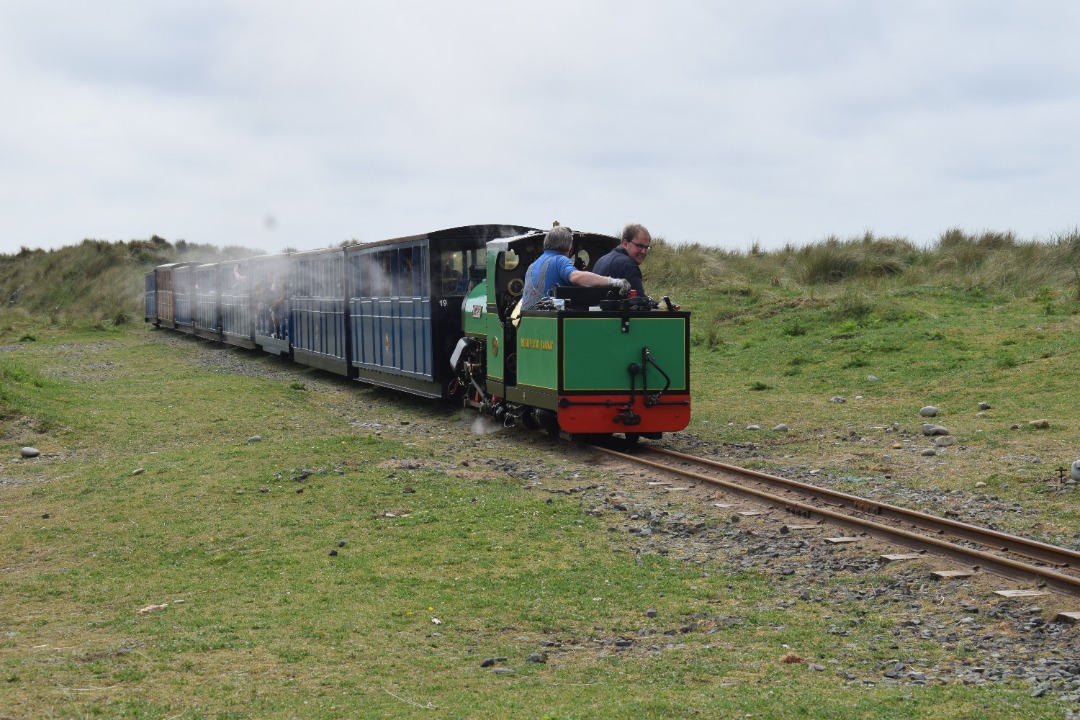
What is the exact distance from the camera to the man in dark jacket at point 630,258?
12602 mm

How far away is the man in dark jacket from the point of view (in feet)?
41.3

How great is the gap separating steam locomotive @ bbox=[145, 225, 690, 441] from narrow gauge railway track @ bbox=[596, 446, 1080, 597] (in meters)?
1.17

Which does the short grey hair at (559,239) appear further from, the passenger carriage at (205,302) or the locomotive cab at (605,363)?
the passenger carriage at (205,302)

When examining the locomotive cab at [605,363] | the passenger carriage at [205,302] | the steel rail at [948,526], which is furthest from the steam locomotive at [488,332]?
the passenger carriage at [205,302]

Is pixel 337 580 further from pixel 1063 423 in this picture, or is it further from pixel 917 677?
pixel 1063 423

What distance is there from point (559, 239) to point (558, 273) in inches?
14.8

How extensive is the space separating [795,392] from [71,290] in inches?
2551

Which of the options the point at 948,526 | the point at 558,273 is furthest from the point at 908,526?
the point at 558,273

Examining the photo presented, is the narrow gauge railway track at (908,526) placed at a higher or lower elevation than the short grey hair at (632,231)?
lower

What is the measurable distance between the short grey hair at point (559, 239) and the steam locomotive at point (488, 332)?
55 cm

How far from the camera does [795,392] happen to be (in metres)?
17.8

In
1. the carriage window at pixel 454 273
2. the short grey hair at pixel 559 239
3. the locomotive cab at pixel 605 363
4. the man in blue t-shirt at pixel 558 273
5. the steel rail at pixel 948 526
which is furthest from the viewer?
the carriage window at pixel 454 273

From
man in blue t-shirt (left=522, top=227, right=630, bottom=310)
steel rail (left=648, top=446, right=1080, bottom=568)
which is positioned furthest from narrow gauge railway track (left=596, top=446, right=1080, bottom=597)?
man in blue t-shirt (left=522, top=227, right=630, bottom=310)

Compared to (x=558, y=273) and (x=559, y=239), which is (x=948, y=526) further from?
(x=559, y=239)
